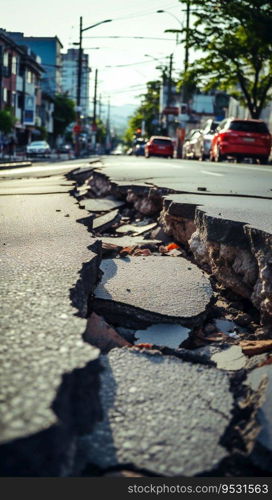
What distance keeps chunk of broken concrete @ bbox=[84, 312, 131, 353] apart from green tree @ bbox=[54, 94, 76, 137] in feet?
249

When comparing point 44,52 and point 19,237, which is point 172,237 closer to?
point 19,237

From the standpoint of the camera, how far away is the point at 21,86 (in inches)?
2040

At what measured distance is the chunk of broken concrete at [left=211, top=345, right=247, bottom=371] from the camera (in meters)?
2.38

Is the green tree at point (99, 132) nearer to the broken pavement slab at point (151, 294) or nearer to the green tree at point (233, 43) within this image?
the green tree at point (233, 43)

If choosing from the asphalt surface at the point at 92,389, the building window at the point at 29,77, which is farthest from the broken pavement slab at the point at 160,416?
the building window at the point at 29,77

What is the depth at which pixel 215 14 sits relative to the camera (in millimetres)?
24250

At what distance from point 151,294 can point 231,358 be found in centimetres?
58

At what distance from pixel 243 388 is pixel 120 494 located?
2.47 ft

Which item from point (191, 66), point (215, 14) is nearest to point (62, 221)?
point (215, 14)

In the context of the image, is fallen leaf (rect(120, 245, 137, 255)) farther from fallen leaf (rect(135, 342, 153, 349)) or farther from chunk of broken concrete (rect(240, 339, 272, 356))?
fallen leaf (rect(135, 342, 153, 349))

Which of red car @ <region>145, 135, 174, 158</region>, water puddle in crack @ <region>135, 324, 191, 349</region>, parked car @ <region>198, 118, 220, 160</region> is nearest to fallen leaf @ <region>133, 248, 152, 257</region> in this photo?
water puddle in crack @ <region>135, 324, 191, 349</region>

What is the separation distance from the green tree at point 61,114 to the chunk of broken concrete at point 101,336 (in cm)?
7585

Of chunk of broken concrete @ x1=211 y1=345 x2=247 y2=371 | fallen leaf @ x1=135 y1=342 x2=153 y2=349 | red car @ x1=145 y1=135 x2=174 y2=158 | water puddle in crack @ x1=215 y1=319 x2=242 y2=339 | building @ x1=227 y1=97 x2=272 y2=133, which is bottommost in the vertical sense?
water puddle in crack @ x1=215 y1=319 x2=242 y2=339

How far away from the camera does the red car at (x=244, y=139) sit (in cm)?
1716
